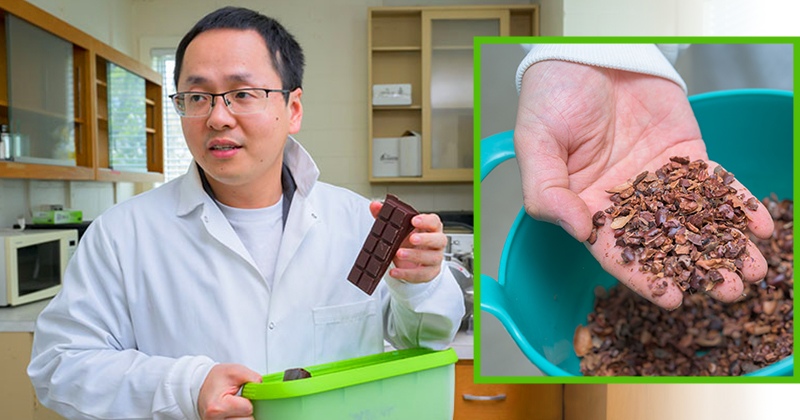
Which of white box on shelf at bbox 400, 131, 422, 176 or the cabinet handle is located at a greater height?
white box on shelf at bbox 400, 131, 422, 176

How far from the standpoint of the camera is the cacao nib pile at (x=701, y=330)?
3.76 feet

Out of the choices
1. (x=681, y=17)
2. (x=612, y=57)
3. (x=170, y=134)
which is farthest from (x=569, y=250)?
(x=170, y=134)

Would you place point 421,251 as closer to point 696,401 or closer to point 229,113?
point 229,113

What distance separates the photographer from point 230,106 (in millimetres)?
1042

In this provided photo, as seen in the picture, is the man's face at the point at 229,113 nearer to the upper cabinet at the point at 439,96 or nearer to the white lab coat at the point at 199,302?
the white lab coat at the point at 199,302

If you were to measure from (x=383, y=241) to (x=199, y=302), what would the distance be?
1.25 ft

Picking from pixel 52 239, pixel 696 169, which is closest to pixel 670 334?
pixel 696 169

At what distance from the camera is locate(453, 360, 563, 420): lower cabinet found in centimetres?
212

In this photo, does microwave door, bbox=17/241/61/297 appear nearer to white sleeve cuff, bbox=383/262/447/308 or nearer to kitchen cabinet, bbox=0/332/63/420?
kitchen cabinet, bbox=0/332/63/420

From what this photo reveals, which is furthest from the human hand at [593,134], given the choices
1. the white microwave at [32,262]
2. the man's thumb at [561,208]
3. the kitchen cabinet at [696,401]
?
the white microwave at [32,262]

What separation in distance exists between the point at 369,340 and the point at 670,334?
1.85ft

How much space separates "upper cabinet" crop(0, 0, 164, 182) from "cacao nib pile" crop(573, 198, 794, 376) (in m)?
2.10

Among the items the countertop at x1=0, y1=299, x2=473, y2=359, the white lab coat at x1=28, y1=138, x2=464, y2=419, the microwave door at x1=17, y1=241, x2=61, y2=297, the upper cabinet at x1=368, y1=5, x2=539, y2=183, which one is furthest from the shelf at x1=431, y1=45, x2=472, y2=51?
the white lab coat at x1=28, y1=138, x2=464, y2=419

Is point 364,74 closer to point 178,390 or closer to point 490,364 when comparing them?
point 490,364
